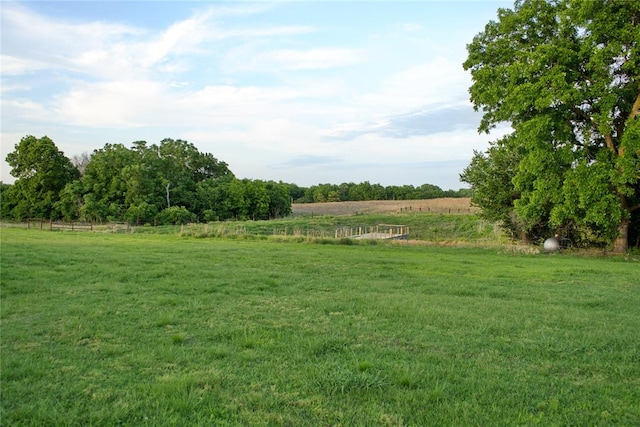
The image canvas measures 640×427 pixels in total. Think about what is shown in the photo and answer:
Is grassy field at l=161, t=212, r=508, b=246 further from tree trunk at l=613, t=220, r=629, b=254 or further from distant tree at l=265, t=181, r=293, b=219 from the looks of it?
tree trunk at l=613, t=220, r=629, b=254

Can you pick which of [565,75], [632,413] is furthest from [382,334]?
[565,75]

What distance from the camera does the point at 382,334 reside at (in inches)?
242

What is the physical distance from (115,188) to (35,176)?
1033 centimetres

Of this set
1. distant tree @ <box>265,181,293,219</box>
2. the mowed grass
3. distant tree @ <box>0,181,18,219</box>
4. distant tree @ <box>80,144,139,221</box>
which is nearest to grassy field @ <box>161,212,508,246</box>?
distant tree @ <box>80,144,139,221</box>

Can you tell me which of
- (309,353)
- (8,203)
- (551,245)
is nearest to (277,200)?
(8,203)

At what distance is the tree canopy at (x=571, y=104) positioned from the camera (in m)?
19.9

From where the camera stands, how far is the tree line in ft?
179

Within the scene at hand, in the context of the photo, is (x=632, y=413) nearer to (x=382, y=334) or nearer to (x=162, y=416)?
(x=382, y=334)

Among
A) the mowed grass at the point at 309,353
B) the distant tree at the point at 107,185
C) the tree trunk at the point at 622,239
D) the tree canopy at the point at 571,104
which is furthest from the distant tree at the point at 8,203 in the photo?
the tree trunk at the point at 622,239

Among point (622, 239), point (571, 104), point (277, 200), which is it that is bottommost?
point (622, 239)

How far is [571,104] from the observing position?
21.1 meters

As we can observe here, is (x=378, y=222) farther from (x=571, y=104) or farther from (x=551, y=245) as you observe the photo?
(x=571, y=104)

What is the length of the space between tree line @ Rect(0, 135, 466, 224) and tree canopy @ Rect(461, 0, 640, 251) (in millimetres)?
44669

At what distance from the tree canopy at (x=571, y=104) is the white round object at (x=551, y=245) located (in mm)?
1073
